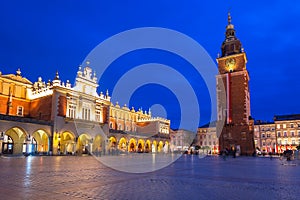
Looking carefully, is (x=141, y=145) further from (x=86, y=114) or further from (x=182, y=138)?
(x=182, y=138)

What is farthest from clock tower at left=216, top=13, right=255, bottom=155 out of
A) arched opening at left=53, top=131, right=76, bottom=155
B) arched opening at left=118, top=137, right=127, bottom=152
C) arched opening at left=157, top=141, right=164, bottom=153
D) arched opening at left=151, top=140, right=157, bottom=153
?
arched opening at left=53, top=131, right=76, bottom=155

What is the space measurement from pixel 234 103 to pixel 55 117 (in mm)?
32921

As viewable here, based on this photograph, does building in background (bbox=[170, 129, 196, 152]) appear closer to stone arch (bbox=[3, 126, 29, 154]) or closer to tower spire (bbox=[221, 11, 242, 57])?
tower spire (bbox=[221, 11, 242, 57])

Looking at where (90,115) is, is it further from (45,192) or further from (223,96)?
(45,192)

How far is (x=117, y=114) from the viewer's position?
202 feet

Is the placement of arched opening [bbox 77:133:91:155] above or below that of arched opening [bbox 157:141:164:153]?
above

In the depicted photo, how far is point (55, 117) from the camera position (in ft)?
126

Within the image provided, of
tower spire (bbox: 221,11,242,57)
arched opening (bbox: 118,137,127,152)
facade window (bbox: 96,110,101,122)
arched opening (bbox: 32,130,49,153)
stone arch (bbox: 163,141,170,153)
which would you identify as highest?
tower spire (bbox: 221,11,242,57)

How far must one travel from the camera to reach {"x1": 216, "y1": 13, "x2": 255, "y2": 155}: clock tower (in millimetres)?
48375

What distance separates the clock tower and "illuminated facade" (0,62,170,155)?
2005cm

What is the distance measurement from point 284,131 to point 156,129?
39990mm

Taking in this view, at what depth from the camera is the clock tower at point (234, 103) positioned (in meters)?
48.4

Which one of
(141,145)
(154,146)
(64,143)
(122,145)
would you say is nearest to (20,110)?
(64,143)

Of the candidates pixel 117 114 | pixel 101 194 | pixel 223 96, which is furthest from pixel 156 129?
pixel 101 194
